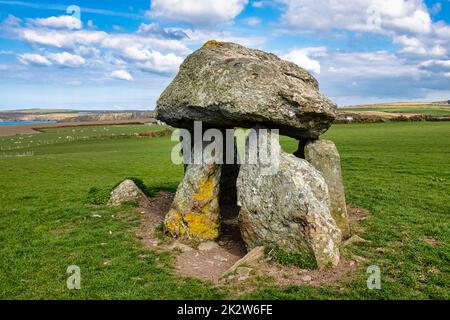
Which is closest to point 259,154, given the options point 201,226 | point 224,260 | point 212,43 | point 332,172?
point 332,172

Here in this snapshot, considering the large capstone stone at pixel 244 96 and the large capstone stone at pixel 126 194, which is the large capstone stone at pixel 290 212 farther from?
the large capstone stone at pixel 126 194

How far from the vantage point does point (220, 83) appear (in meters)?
13.5

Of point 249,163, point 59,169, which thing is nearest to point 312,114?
point 249,163

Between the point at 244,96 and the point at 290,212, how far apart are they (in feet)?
13.0

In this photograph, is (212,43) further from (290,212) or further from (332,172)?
(290,212)

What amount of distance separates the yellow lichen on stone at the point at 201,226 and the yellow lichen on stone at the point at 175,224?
0.87ft

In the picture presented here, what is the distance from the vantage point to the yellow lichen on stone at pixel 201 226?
573 inches

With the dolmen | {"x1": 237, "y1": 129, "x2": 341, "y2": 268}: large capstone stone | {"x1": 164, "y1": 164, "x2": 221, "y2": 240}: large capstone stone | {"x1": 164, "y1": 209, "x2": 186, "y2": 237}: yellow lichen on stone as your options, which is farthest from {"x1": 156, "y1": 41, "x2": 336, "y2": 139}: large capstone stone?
{"x1": 164, "y1": 209, "x2": 186, "y2": 237}: yellow lichen on stone

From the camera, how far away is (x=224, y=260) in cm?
1301

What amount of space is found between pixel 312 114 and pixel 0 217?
13994 mm

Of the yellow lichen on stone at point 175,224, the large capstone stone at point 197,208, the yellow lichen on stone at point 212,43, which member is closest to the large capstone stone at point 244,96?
the yellow lichen on stone at point 212,43

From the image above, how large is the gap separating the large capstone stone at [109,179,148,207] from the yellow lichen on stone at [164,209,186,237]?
16.3 ft

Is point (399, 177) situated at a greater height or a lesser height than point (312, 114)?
lesser
